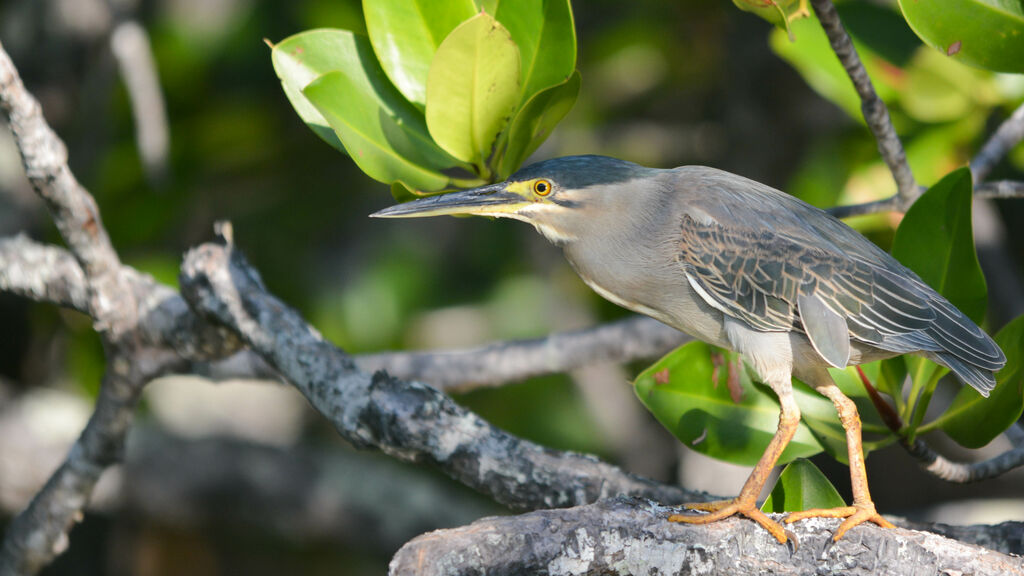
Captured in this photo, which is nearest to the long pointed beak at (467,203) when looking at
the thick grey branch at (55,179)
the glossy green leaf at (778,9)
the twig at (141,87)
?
the glossy green leaf at (778,9)

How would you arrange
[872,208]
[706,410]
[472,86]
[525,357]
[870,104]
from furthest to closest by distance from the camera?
[525,357]
[872,208]
[706,410]
[870,104]
[472,86]

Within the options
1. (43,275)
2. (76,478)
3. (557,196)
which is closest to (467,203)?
(557,196)

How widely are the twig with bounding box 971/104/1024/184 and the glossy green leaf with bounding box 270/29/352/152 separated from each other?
1.73 m

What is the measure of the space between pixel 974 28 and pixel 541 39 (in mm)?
978

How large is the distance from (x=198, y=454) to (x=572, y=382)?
1.81m

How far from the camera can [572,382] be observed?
15.7ft

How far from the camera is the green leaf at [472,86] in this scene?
191 centimetres

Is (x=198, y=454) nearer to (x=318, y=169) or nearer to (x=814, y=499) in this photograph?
(x=318, y=169)

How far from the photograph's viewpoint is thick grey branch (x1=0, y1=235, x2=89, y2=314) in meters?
2.67

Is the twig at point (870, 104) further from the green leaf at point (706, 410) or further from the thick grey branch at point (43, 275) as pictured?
the thick grey branch at point (43, 275)

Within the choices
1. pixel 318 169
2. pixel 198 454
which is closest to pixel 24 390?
pixel 198 454

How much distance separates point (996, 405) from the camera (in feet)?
6.91

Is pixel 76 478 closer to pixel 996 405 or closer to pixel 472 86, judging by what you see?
pixel 472 86

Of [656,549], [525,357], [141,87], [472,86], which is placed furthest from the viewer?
[141,87]
